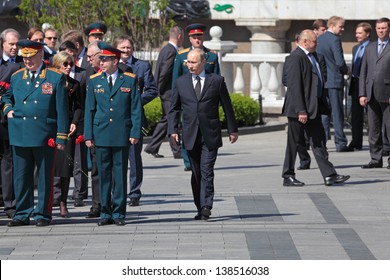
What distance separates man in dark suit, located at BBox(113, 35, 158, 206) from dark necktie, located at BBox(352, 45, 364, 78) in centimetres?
568

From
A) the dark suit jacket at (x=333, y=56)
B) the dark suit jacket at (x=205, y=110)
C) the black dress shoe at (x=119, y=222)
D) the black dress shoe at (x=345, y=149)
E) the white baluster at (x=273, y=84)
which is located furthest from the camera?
the white baluster at (x=273, y=84)

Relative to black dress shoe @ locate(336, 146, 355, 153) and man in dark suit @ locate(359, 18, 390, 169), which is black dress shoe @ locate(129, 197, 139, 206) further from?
black dress shoe @ locate(336, 146, 355, 153)

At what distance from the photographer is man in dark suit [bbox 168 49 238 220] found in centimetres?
1420

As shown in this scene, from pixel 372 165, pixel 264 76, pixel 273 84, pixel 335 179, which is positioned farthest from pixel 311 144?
pixel 264 76

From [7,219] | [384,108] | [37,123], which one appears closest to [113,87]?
[37,123]

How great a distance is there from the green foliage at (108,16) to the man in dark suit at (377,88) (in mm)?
7153

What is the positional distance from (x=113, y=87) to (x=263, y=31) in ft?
61.7

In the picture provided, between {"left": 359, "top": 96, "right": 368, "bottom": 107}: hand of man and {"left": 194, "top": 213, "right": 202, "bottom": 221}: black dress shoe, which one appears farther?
{"left": 359, "top": 96, "right": 368, "bottom": 107}: hand of man

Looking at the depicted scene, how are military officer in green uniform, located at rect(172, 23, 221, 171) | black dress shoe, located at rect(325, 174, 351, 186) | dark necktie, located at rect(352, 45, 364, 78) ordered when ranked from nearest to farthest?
black dress shoe, located at rect(325, 174, 351, 186), military officer in green uniform, located at rect(172, 23, 221, 171), dark necktie, located at rect(352, 45, 364, 78)

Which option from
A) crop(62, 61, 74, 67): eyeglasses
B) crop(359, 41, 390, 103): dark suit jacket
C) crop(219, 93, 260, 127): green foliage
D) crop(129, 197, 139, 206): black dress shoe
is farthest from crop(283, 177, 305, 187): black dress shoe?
crop(219, 93, 260, 127): green foliage

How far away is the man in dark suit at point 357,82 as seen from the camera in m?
21.0

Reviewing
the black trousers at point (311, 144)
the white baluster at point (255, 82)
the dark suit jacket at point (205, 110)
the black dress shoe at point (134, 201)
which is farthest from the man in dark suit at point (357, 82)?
the dark suit jacket at point (205, 110)

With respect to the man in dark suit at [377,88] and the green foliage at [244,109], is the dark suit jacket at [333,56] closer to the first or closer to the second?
the man in dark suit at [377,88]

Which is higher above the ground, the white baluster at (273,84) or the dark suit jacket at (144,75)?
the dark suit jacket at (144,75)
